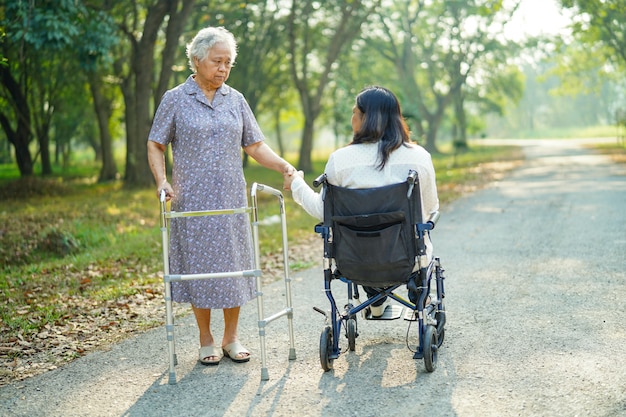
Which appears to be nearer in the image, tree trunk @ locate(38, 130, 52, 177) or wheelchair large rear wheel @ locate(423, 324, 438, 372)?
wheelchair large rear wheel @ locate(423, 324, 438, 372)

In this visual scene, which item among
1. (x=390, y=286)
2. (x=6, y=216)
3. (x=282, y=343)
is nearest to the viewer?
(x=390, y=286)

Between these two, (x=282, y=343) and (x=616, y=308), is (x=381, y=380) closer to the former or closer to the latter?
(x=282, y=343)

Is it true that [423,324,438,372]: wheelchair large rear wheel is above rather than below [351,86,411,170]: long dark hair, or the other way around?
below

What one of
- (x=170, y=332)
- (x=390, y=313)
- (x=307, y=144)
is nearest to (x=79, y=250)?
(x=170, y=332)

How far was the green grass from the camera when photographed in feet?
25.0

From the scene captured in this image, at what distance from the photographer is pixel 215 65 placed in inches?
192

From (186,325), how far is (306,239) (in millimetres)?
5189

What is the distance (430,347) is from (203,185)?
1.68 meters

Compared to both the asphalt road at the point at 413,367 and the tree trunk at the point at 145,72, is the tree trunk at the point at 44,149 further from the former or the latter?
the asphalt road at the point at 413,367

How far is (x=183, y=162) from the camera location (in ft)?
16.4

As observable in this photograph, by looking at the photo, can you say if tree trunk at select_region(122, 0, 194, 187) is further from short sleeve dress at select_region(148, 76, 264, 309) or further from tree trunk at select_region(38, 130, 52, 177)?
short sleeve dress at select_region(148, 76, 264, 309)

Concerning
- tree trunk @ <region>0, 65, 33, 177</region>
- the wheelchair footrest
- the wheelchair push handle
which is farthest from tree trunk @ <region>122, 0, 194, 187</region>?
the wheelchair push handle

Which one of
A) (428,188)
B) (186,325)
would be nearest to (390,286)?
(428,188)

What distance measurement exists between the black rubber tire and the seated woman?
0.87m
